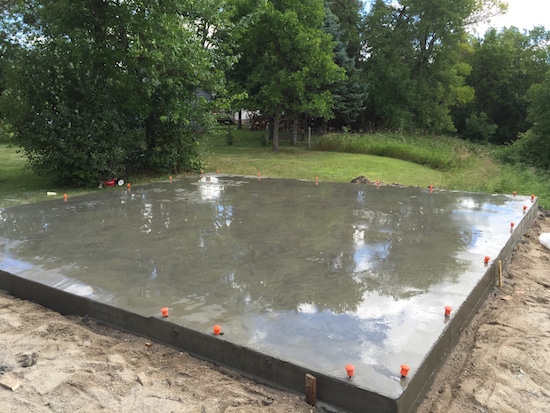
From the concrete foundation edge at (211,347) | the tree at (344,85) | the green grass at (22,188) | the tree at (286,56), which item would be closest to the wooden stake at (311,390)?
the concrete foundation edge at (211,347)

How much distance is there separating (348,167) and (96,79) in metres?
6.74

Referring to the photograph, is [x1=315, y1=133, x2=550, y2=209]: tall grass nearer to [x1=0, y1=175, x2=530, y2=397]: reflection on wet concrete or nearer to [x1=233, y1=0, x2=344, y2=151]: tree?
[x1=0, y1=175, x2=530, y2=397]: reflection on wet concrete

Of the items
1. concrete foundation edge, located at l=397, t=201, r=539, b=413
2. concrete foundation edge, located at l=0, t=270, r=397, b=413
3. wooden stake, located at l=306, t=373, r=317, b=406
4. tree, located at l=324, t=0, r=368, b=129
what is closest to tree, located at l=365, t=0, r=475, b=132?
tree, located at l=324, t=0, r=368, b=129

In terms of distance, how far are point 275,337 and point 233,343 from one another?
0.26 m

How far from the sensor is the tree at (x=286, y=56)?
14.9 metres

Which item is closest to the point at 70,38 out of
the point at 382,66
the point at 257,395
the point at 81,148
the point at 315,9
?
the point at 81,148

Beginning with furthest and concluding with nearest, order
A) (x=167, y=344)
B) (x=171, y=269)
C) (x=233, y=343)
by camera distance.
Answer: (x=171, y=269) → (x=167, y=344) → (x=233, y=343)

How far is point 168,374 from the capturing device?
2.57 metres

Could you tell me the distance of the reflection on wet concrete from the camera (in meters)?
2.72

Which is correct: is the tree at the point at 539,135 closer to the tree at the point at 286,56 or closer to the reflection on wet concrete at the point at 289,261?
the tree at the point at 286,56

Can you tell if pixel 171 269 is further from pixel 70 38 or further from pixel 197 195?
pixel 70 38

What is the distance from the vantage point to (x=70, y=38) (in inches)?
337

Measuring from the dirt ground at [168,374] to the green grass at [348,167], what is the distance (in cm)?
493

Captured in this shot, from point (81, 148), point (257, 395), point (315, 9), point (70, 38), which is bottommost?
point (257, 395)
